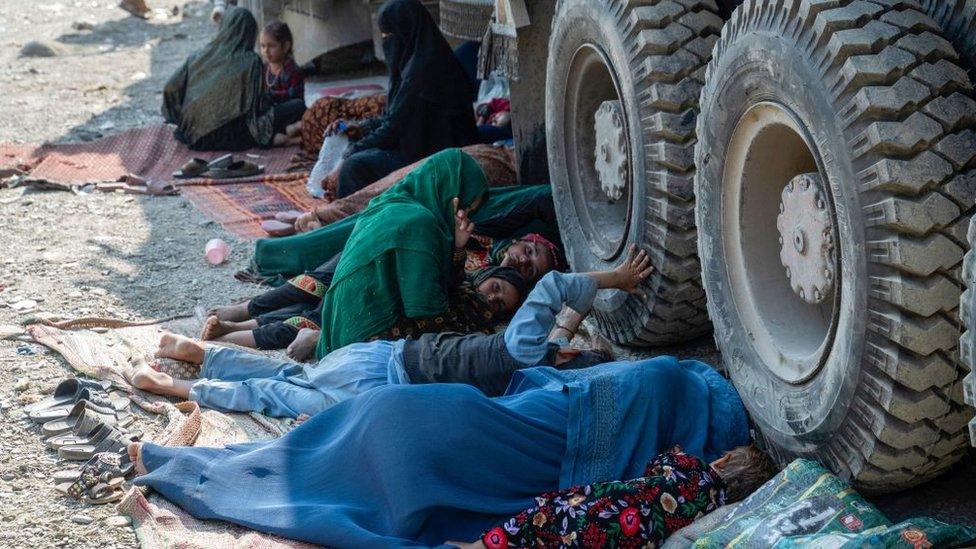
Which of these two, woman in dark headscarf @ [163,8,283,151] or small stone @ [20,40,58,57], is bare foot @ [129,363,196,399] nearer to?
woman in dark headscarf @ [163,8,283,151]

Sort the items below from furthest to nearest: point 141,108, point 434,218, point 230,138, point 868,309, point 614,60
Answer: point 141,108 < point 230,138 < point 434,218 < point 614,60 < point 868,309

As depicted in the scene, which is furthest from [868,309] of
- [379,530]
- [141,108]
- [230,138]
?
[141,108]

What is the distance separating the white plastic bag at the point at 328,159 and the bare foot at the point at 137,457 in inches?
142

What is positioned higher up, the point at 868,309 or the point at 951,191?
the point at 951,191

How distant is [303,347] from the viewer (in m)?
4.52

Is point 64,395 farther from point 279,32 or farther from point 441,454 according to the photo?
point 279,32

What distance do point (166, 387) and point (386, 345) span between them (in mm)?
755

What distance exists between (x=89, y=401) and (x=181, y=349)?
0.41 meters

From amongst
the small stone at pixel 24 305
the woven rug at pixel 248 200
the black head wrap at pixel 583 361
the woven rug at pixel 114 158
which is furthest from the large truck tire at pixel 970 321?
the woven rug at pixel 114 158

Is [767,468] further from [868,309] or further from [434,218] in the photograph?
[434,218]

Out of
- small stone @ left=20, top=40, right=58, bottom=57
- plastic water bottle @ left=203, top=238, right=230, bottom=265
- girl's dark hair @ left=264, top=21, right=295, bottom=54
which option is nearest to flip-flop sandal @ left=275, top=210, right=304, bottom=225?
plastic water bottle @ left=203, top=238, right=230, bottom=265

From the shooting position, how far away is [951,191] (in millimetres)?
2359

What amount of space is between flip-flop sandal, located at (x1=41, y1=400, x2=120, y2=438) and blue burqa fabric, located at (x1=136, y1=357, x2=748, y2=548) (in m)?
0.42

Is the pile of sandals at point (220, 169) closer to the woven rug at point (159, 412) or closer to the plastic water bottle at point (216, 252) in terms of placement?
the plastic water bottle at point (216, 252)
